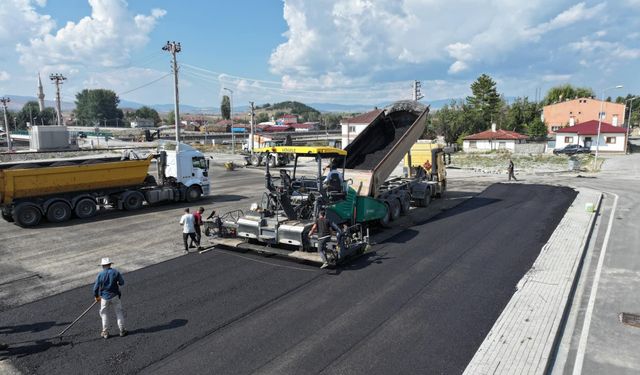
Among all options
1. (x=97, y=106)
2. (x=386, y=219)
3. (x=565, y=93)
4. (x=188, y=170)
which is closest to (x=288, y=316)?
(x=386, y=219)

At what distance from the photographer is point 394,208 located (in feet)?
54.0

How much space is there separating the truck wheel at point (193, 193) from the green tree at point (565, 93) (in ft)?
315

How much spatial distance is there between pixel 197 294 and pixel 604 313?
8.31 m

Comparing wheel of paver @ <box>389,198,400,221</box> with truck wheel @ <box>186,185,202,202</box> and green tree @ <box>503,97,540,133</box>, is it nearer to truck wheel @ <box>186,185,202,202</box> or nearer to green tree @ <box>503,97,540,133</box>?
truck wheel @ <box>186,185,202,202</box>

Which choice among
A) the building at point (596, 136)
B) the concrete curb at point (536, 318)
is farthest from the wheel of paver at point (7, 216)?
the building at point (596, 136)

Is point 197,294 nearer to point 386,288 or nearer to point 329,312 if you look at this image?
point 329,312

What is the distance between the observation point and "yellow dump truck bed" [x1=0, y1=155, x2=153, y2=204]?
15977 millimetres

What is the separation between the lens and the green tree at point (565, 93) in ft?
319

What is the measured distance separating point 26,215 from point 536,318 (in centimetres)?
1710

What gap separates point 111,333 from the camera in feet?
25.2

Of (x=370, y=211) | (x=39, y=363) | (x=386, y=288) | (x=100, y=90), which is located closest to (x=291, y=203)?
(x=370, y=211)

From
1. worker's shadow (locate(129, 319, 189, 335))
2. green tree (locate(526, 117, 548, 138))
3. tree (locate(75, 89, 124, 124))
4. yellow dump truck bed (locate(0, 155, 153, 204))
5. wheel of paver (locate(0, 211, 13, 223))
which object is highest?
tree (locate(75, 89, 124, 124))

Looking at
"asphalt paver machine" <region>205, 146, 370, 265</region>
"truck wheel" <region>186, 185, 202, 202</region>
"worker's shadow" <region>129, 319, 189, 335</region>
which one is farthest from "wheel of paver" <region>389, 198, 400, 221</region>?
"truck wheel" <region>186, 185, 202, 202</region>

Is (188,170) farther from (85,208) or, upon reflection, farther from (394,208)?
(394,208)
